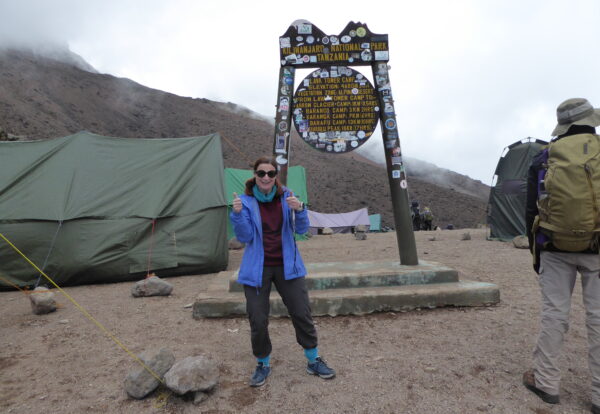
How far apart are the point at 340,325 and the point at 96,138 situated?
18.4 feet

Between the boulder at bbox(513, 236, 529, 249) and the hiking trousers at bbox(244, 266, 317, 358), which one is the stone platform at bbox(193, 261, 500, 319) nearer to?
the hiking trousers at bbox(244, 266, 317, 358)

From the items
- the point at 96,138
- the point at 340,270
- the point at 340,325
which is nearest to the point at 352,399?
the point at 340,325

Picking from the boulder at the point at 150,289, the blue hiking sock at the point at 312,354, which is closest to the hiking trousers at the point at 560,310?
the blue hiking sock at the point at 312,354

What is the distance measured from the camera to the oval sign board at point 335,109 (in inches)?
180

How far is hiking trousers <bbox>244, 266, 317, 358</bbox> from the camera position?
233 cm

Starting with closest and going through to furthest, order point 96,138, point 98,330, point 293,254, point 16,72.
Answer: point 293,254
point 98,330
point 96,138
point 16,72

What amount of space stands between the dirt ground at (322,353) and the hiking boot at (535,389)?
38 millimetres

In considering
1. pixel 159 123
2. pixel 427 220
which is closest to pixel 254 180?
pixel 427 220

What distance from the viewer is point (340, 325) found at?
340cm

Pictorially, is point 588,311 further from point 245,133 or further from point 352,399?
point 245,133

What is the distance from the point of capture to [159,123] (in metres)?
42.1

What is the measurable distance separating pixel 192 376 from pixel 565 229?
7.84 ft

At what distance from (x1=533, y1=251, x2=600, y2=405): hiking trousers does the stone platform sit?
155cm

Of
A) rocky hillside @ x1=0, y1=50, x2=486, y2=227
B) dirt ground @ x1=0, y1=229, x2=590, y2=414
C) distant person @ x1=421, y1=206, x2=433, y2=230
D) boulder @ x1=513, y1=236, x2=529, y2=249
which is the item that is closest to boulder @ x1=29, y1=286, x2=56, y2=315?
dirt ground @ x1=0, y1=229, x2=590, y2=414
